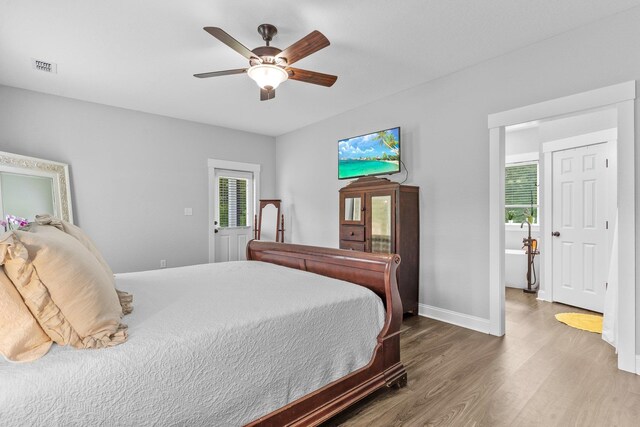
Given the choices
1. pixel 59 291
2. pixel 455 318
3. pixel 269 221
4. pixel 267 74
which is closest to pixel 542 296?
pixel 455 318

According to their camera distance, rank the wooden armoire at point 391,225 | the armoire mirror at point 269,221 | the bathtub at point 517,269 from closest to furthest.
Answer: the wooden armoire at point 391,225 → the bathtub at point 517,269 → the armoire mirror at point 269,221

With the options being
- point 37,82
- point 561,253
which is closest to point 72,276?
point 37,82

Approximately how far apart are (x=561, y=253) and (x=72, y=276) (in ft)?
16.0

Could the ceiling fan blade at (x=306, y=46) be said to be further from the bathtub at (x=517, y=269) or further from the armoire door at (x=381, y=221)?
the bathtub at (x=517, y=269)

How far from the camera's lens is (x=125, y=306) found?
4.93 ft

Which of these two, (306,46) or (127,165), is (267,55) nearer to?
(306,46)

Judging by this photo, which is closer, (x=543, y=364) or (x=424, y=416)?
(x=424, y=416)

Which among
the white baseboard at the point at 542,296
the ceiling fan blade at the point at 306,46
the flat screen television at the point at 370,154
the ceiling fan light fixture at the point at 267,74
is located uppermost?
the ceiling fan blade at the point at 306,46

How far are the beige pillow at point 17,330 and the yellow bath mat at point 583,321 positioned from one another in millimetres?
4095

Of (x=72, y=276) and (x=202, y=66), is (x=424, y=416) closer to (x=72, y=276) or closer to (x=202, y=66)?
(x=72, y=276)

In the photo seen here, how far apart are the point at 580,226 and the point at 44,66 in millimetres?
6095

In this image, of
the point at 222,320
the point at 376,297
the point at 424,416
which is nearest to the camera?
the point at 222,320

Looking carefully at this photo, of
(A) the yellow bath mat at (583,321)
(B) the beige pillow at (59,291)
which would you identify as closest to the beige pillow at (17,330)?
(B) the beige pillow at (59,291)

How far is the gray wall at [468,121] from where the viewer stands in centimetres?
241
